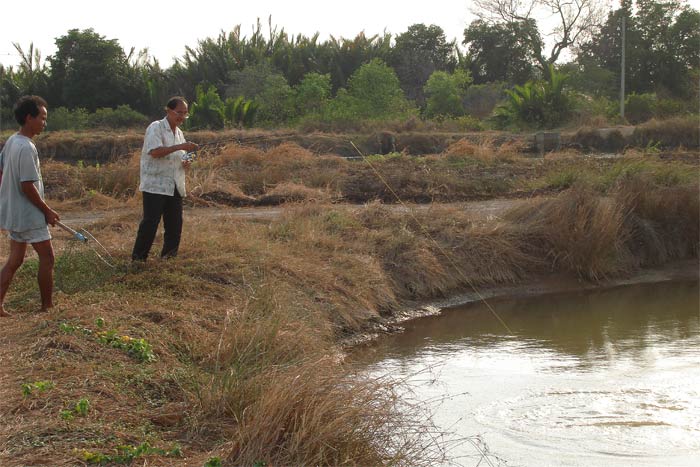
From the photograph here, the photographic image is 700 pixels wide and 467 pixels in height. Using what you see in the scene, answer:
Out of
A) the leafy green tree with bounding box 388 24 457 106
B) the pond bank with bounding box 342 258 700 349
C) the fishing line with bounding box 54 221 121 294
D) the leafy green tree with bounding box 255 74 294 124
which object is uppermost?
the leafy green tree with bounding box 388 24 457 106

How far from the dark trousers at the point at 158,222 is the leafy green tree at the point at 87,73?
89.6ft

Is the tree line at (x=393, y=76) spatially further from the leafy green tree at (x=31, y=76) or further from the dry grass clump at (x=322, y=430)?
the dry grass clump at (x=322, y=430)

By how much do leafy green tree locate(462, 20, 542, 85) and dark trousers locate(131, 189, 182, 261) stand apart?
3383 cm

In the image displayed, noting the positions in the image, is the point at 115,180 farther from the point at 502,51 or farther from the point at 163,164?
the point at 502,51

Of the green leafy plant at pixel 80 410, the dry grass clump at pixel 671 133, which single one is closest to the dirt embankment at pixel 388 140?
the dry grass clump at pixel 671 133

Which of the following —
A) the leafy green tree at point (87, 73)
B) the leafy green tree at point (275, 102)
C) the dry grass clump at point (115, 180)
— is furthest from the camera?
the leafy green tree at point (87, 73)

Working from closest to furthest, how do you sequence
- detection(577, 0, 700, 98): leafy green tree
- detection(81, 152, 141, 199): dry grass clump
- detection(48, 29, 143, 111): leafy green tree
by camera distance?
detection(81, 152, 141, 199): dry grass clump < detection(48, 29, 143, 111): leafy green tree < detection(577, 0, 700, 98): leafy green tree

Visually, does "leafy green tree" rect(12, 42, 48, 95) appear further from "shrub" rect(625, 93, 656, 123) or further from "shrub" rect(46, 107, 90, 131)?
"shrub" rect(625, 93, 656, 123)

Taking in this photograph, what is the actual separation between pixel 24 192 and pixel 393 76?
26508mm

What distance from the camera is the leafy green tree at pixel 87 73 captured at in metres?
34.5

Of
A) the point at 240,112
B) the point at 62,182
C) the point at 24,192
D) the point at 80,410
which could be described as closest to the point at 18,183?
the point at 24,192

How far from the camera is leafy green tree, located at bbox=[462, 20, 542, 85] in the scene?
41219 millimetres

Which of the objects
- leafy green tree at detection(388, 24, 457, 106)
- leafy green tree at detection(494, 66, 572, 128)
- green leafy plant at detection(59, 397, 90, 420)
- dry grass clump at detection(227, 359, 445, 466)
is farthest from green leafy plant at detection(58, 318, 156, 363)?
leafy green tree at detection(388, 24, 457, 106)

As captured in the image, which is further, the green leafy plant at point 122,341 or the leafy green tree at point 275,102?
the leafy green tree at point 275,102
